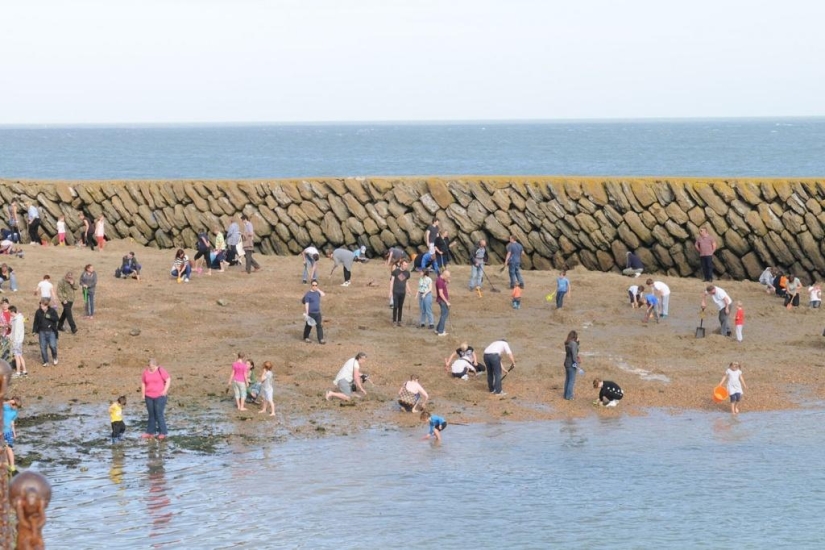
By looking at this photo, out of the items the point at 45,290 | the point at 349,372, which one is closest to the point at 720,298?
the point at 349,372

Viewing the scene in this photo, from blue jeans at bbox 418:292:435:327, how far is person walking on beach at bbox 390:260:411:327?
50 cm

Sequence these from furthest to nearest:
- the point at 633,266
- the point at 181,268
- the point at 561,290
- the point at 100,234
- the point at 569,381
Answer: the point at 100,234
the point at 633,266
the point at 181,268
the point at 561,290
the point at 569,381

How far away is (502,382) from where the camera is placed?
21.1m

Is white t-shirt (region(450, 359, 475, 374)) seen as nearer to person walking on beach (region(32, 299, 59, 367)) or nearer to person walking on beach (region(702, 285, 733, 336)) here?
person walking on beach (region(702, 285, 733, 336))

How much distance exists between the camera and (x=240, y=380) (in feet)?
63.4

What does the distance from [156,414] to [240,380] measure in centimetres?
201

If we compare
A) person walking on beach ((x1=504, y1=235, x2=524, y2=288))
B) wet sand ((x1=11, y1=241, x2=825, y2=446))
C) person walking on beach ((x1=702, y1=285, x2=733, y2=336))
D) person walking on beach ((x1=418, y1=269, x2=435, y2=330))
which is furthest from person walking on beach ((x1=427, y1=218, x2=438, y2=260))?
person walking on beach ((x1=702, y1=285, x2=733, y2=336))

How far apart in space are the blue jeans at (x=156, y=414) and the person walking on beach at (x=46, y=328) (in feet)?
14.1

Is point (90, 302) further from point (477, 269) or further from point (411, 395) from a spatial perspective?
point (477, 269)

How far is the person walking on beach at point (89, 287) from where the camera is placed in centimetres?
→ 2441

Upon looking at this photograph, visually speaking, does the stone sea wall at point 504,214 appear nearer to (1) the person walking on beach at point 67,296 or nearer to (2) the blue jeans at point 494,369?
(1) the person walking on beach at point 67,296

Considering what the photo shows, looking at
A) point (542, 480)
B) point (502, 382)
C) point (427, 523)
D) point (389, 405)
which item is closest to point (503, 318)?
point (502, 382)

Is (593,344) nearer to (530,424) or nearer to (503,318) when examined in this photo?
(503,318)

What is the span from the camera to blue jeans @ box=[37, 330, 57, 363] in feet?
69.6
